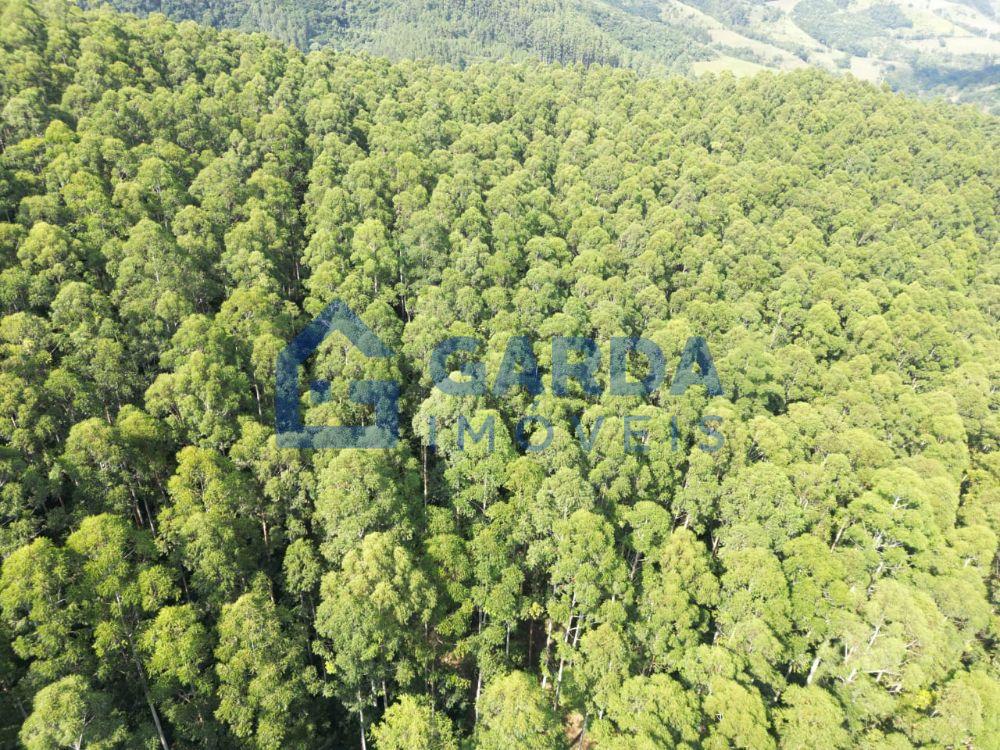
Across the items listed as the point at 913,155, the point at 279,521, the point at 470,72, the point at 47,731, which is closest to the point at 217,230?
the point at 279,521

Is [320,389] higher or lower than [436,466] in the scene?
higher

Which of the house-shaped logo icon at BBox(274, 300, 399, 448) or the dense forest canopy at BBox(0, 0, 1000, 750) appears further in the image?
the house-shaped logo icon at BBox(274, 300, 399, 448)

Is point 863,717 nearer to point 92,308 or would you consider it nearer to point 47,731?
point 47,731

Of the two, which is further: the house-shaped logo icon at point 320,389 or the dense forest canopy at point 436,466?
the house-shaped logo icon at point 320,389

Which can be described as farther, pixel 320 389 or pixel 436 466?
pixel 436 466
